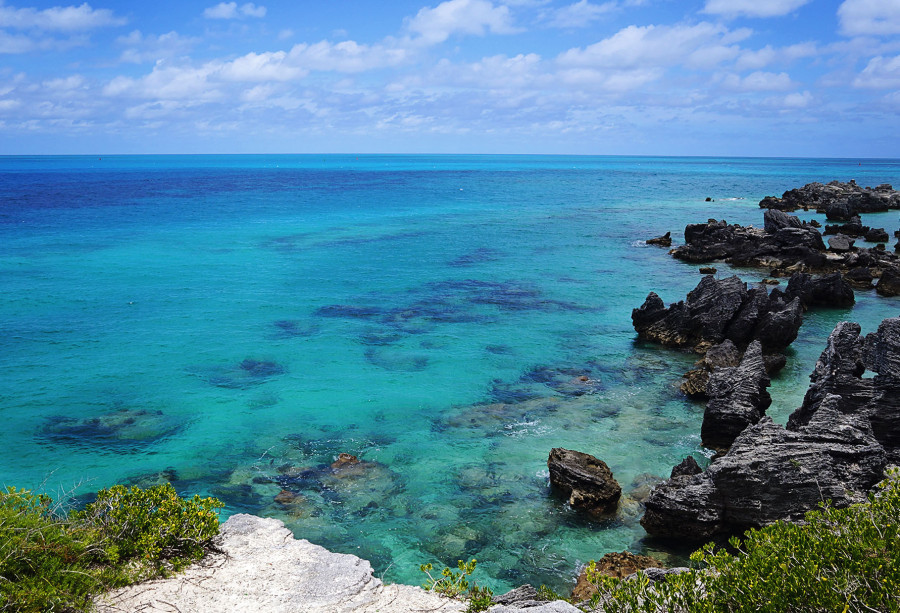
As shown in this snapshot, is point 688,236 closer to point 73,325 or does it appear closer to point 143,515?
point 73,325

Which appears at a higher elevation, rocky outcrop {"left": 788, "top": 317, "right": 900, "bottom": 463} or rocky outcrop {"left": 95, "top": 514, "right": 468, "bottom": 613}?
rocky outcrop {"left": 788, "top": 317, "right": 900, "bottom": 463}

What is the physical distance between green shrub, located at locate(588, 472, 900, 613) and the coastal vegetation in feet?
23.1

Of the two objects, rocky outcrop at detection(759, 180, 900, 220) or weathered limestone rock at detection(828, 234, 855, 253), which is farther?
rocky outcrop at detection(759, 180, 900, 220)

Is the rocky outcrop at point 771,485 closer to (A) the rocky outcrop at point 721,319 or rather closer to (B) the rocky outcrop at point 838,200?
(A) the rocky outcrop at point 721,319

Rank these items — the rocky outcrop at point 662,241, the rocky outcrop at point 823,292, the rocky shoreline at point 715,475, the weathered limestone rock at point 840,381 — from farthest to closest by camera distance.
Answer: the rocky outcrop at point 662,241
the rocky outcrop at point 823,292
the weathered limestone rock at point 840,381
the rocky shoreline at point 715,475

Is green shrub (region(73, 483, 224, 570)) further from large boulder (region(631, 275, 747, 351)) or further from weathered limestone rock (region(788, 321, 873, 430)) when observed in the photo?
large boulder (region(631, 275, 747, 351))

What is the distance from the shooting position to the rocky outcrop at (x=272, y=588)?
9.37m

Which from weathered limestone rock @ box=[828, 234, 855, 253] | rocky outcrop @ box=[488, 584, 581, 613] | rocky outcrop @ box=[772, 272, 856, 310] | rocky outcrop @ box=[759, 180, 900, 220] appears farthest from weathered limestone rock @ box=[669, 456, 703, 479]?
rocky outcrop @ box=[759, 180, 900, 220]

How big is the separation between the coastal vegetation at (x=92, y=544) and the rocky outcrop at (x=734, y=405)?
14.5 metres

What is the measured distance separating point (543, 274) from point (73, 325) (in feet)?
98.8

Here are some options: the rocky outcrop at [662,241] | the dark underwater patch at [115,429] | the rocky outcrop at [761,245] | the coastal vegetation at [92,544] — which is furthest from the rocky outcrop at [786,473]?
the rocky outcrop at [662,241]

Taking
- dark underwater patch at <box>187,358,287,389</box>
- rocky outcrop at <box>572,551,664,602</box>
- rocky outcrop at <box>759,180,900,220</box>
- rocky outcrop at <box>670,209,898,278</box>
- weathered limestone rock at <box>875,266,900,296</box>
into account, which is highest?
rocky outcrop at <box>759,180,900,220</box>

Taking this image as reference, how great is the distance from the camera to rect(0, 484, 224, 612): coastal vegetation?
8359 millimetres

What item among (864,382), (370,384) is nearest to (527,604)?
(864,382)
